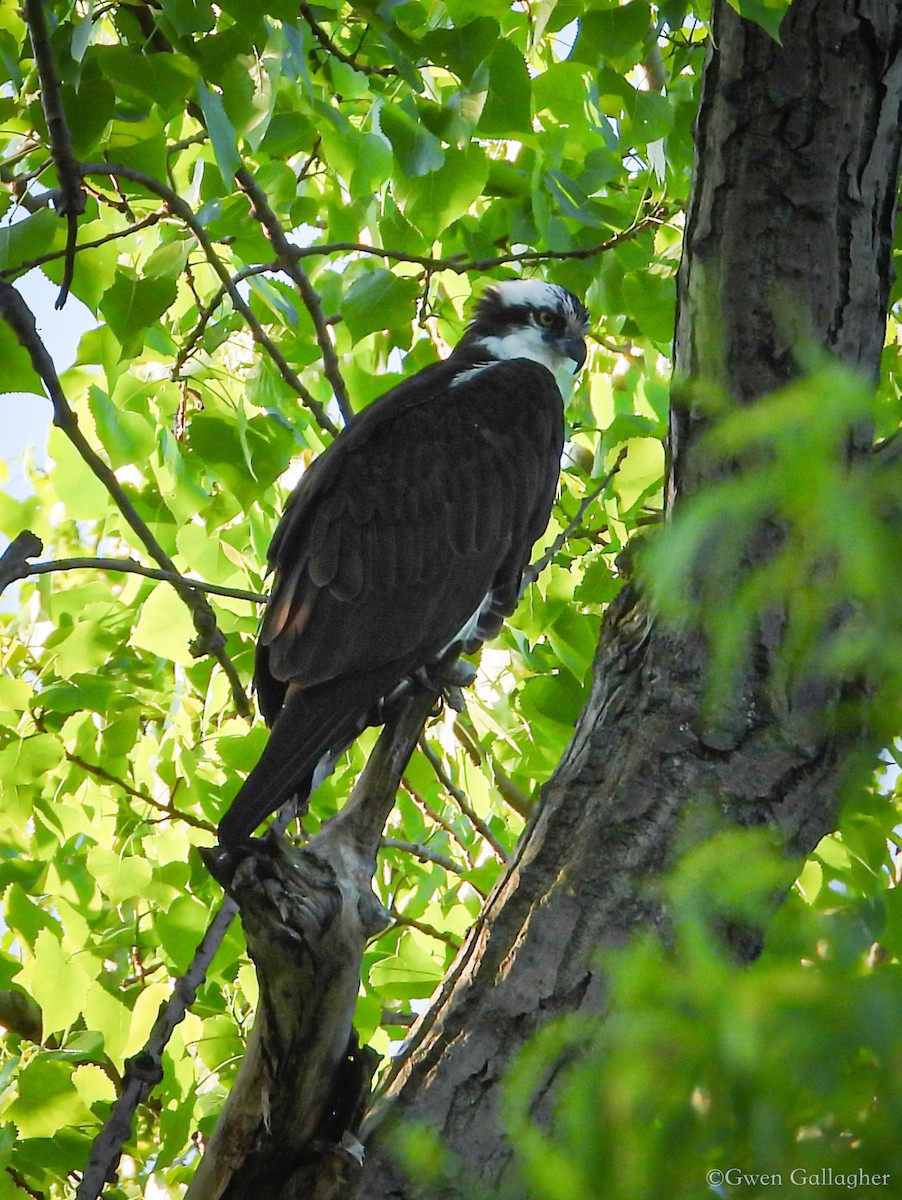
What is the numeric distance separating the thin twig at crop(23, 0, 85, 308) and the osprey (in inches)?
40.3

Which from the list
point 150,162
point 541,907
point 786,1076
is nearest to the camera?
point 786,1076

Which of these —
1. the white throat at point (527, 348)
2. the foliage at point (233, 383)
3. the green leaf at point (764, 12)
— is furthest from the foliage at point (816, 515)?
the white throat at point (527, 348)

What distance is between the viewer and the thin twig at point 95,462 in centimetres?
220

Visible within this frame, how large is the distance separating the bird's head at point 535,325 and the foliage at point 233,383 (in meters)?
0.14

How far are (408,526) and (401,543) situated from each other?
0.16 feet

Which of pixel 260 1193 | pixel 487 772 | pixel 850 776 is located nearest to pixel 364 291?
pixel 487 772

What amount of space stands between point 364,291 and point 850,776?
221cm

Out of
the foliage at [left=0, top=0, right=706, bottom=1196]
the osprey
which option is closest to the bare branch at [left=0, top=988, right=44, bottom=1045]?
the foliage at [left=0, top=0, right=706, bottom=1196]

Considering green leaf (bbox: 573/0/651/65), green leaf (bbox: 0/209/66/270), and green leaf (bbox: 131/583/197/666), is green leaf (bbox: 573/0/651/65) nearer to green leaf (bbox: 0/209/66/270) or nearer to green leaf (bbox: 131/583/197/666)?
green leaf (bbox: 0/209/66/270)

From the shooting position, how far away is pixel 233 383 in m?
3.35

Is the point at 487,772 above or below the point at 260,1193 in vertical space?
above

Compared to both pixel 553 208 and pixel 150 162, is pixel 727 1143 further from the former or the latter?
pixel 553 208

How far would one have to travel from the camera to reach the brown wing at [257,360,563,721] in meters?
2.83

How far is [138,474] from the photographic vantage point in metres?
4.05
